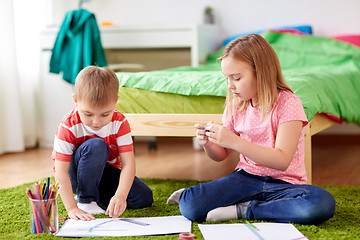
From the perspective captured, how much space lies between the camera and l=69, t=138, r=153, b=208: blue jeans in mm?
1624

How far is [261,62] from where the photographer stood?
5.03ft

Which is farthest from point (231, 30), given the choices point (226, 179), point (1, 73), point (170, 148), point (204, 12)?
point (226, 179)

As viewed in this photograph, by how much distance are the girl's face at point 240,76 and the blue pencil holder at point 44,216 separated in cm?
62

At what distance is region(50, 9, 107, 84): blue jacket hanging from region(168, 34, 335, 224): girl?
1604mm

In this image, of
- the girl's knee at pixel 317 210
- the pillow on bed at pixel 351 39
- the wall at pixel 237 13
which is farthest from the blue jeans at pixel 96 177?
the pillow on bed at pixel 351 39

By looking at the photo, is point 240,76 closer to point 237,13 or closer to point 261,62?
point 261,62

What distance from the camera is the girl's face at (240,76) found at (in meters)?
1.53

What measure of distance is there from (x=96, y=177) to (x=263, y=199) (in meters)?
0.54

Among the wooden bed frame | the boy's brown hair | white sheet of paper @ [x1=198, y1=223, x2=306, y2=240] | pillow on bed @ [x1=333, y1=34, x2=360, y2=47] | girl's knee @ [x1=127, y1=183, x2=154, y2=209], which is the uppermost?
the boy's brown hair

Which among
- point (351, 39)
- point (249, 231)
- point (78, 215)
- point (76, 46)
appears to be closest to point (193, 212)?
point (249, 231)

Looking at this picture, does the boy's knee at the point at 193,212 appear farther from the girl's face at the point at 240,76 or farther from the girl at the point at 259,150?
the girl's face at the point at 240,76

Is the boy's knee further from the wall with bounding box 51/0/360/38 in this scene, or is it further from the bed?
the wall with bounding box 51/0/360/38

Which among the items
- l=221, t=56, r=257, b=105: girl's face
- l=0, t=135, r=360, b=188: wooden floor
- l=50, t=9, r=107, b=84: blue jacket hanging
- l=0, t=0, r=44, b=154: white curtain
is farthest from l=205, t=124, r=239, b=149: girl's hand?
l=0, t=0, r=44, b=154: white curtain

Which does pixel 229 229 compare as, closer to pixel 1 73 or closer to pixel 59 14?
pixel 1 73
